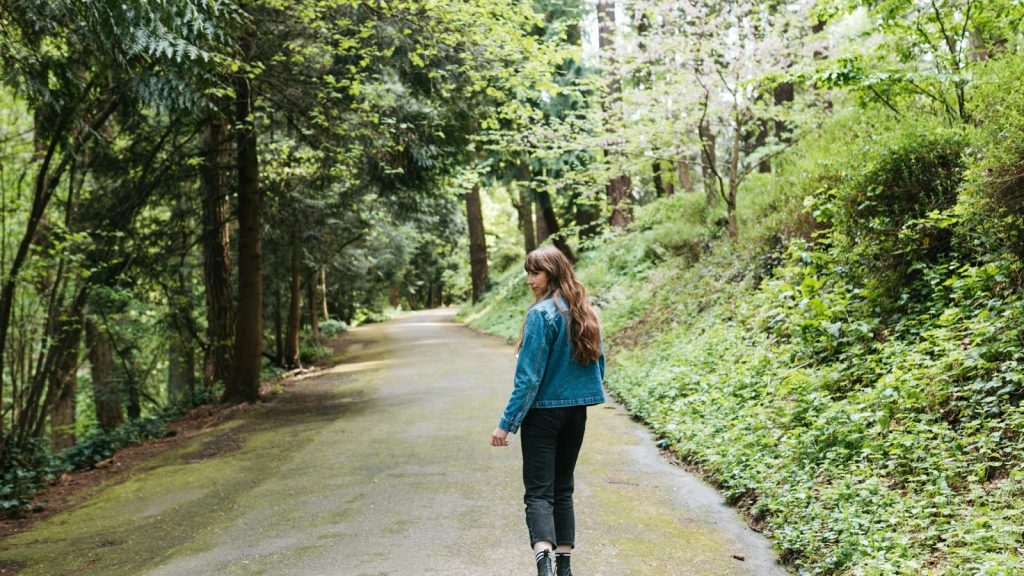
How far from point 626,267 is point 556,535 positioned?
1468 centimetres

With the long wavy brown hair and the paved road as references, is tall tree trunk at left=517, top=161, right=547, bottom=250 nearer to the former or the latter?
the paved road

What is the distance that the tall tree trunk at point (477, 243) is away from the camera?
107ft

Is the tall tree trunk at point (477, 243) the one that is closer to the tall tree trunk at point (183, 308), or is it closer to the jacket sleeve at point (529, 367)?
the tall tree trunk at point (183, 308)

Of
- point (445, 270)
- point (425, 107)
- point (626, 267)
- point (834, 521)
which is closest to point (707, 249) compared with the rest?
point (626, 267)

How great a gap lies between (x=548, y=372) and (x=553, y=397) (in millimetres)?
149

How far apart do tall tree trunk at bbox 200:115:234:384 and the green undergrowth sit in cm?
760

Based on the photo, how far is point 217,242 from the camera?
525 inches

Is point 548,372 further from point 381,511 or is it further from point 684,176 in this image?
point 684,176

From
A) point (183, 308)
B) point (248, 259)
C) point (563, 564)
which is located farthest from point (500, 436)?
point (183, 308)

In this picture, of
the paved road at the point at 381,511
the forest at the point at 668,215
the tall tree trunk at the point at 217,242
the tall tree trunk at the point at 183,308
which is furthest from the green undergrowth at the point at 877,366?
the tall tree trunk at the point at 183,308

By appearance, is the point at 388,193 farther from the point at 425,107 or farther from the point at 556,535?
the point at 556,535

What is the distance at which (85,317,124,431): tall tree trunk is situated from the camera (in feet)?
47.8

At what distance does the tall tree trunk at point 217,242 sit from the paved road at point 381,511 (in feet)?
11.8

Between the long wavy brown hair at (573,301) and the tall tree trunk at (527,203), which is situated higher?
the tall tree trunk at (527,203)
